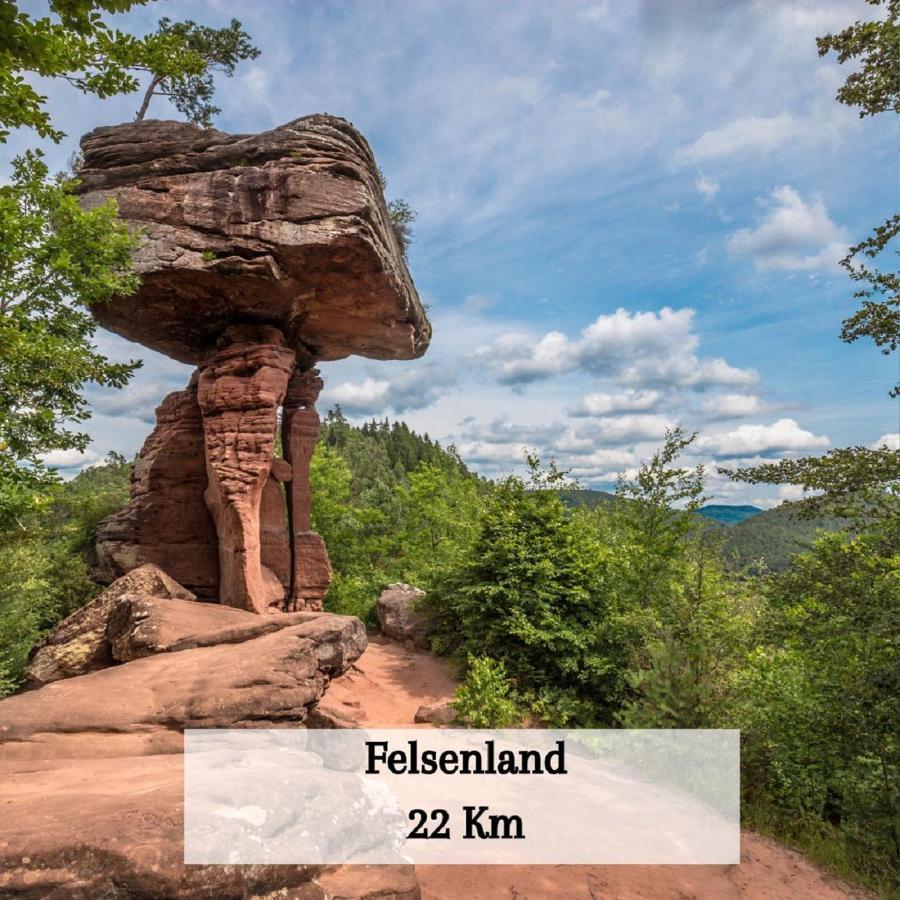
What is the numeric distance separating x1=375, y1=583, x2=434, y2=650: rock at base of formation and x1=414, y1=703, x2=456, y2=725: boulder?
15.9 ft

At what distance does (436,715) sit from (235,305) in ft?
35.9

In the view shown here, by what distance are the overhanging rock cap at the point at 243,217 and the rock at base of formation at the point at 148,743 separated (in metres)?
6.67

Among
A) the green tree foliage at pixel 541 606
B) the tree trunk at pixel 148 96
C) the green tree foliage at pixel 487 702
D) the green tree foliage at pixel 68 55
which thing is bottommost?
the green tree foliage at pixel 487 702

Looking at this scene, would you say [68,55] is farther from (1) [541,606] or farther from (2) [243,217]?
(1) [541,606]

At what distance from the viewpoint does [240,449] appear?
12398mm

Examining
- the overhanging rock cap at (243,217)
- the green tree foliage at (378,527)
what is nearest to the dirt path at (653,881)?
the overhanging rock cap at (243,217)

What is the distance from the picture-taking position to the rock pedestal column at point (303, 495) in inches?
571

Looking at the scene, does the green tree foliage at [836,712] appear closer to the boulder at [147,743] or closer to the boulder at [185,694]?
the boulder at [147,743]

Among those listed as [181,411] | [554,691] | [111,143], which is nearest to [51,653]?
[181,411]

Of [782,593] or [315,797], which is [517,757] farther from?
[315,797]

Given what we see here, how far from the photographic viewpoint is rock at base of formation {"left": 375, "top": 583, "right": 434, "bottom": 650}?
54.0 ft

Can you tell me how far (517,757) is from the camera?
9.69 m

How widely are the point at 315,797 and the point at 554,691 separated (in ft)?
27.3
